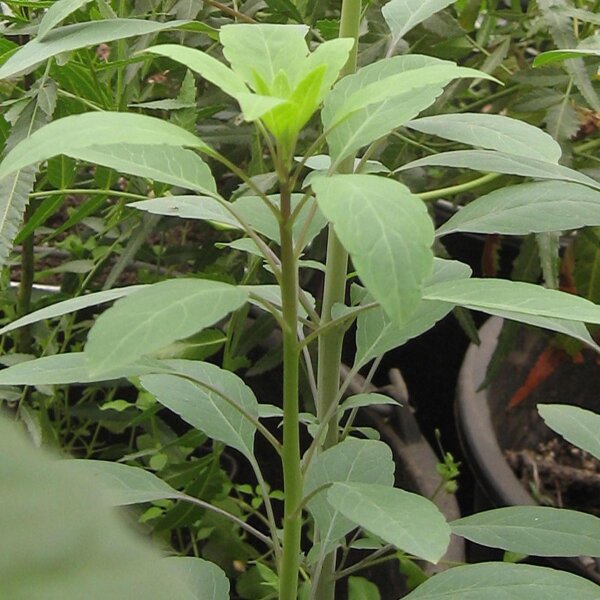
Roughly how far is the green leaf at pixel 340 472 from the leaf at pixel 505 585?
56mm

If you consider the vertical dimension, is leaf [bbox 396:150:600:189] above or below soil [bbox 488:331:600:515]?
above

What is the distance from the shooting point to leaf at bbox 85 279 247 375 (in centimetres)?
26

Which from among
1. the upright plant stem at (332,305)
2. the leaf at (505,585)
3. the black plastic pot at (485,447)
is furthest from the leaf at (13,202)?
the black plastic pot at (485,447)

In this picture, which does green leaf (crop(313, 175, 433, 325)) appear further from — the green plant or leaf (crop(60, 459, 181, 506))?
leaf (crop(60, 459, 181, 506))

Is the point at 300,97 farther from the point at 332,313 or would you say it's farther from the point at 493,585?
the point at 493,585

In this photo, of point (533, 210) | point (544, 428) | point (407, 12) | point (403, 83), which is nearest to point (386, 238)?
point (403, 83)

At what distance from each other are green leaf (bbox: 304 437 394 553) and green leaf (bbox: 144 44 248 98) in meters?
0.21

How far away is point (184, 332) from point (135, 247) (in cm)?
46

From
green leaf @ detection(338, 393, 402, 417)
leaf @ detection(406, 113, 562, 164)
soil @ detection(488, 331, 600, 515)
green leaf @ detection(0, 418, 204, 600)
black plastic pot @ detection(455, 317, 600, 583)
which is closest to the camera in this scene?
green leaf @ detection(0, 418, 204, 600)

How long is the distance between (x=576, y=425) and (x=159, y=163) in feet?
1.00

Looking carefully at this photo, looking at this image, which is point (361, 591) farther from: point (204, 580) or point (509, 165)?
point (509, 165)

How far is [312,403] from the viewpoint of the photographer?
0.74 m

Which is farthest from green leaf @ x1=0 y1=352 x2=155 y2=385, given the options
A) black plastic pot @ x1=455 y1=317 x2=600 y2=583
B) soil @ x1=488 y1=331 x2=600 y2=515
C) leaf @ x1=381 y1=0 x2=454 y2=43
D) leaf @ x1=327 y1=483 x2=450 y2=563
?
soil @ x1=488 y1=331 x2=600 y2=515

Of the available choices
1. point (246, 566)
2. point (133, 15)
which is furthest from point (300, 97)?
point (246, 566)
